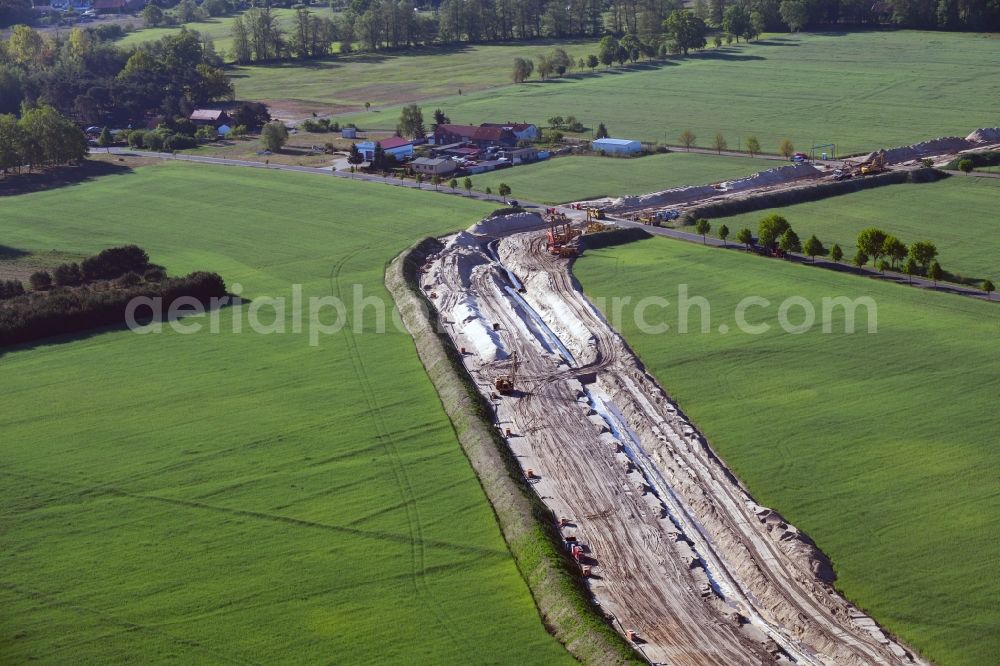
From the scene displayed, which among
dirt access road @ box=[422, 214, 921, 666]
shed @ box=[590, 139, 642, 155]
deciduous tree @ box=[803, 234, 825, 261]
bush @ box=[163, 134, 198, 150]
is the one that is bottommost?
dirt access road @ box=[422, 214, 921, 666]

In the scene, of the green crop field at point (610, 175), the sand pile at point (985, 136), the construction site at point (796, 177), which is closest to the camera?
the construction site at point (796, 177)

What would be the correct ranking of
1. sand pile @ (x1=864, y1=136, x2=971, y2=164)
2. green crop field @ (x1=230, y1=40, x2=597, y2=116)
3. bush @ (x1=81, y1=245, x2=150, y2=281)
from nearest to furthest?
bush @ (x1=81, y1=245, x2=150, y2=281), sand pile @ (x1=864, y1=136, x2=971, y2=164), green crop field @ (x1=230, y1=40, x2=597, y2=116)

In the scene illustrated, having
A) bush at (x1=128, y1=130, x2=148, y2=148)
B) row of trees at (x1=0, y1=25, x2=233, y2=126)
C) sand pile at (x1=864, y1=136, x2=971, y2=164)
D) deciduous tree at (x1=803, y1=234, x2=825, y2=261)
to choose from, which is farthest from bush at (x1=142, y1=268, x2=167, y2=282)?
row of trees at (x1=0, y1=25, x2=233, y2=126)

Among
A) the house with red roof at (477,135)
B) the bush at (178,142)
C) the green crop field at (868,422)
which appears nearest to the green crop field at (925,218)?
the green crop field at (868,422)

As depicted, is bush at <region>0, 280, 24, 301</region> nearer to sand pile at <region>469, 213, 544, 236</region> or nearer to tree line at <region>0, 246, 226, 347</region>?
tree line at <region>0, 246, 226, 347</region>

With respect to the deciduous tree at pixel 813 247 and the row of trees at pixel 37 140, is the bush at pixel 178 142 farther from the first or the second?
the deciduous tree at pixel 813 247

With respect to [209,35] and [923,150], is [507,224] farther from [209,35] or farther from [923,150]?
[209,35]
